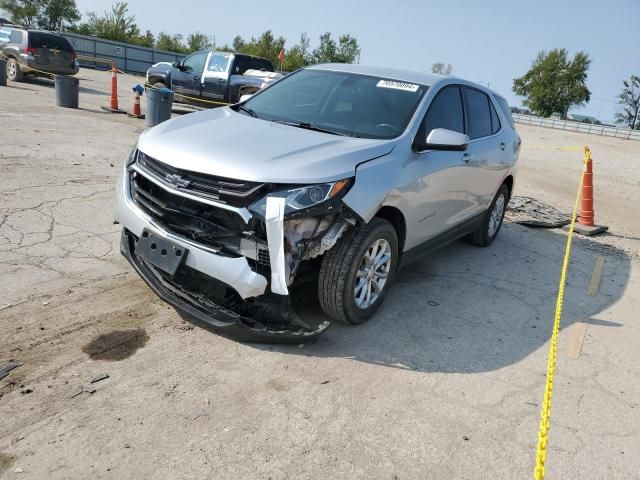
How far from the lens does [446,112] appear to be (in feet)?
16.9

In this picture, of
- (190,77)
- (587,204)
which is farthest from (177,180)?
(190,77)

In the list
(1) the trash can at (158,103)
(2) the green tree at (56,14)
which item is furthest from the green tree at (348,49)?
(1) the trash can at (158,103)

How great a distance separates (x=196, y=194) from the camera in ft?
11.8

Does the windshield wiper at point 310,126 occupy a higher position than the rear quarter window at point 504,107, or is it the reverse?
the rear quarter window at point 504,107

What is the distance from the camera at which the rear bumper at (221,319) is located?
361cm

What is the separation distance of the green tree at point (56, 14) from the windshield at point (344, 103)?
5903 cm

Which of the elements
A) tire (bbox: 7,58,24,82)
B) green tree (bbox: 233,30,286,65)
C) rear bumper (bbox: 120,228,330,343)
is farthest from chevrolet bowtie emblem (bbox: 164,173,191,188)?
green tree (bbox: 233,30,286,65)

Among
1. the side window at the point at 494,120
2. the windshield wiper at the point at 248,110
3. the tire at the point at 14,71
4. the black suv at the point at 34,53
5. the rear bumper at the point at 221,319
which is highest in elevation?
the black suv at the point at 34,53

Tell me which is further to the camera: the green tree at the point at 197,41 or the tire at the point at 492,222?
the green tree at the point at 197,41

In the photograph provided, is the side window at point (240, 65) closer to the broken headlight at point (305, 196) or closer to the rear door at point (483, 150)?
the rear door at point (483, 150)

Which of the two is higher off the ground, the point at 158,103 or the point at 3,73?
the point at 3,73

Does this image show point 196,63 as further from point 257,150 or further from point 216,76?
point 257,150

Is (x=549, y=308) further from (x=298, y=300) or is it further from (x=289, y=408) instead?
(x=289, y=408)

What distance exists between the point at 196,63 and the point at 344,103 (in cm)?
1333
